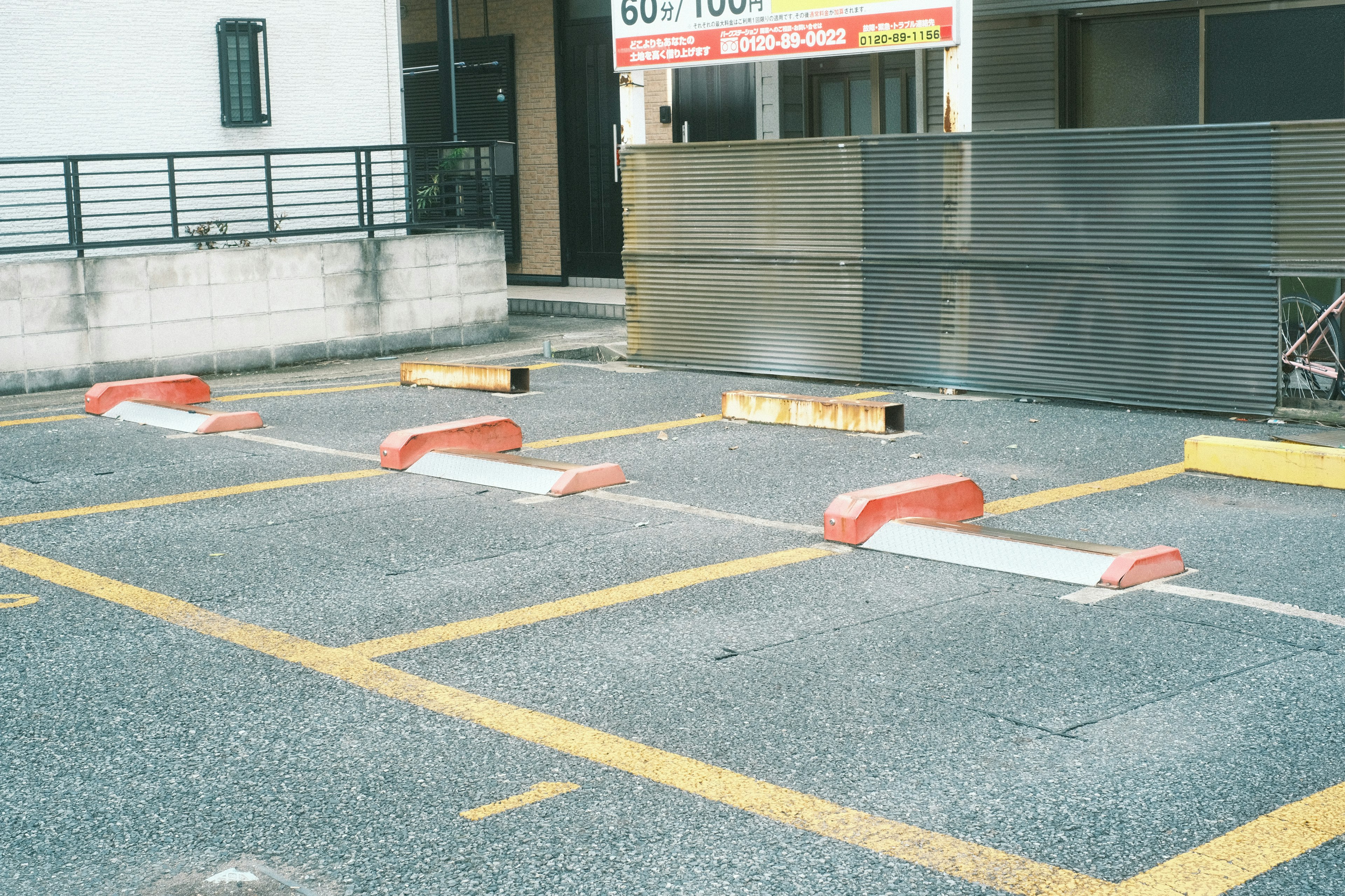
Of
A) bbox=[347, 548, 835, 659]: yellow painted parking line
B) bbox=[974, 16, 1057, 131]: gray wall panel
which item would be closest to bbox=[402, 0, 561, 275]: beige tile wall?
bbox=[974, 16, 1057, 131]: gray wall panel

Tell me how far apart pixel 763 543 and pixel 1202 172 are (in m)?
4.80

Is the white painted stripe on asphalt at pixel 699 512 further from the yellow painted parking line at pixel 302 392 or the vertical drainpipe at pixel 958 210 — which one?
the yellow painted parking line at pixel 302 392

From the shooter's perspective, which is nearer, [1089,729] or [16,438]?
[1089,729]

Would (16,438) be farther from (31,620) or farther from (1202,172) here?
(1202,172)

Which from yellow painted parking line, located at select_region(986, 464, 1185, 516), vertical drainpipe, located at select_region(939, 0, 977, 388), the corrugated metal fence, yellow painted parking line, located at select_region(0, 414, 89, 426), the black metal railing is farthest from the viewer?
the black metal railing

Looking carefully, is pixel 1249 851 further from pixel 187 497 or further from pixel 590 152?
pixel 590 152

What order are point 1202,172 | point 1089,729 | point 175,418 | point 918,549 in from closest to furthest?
point 1089,729 → point 918,549 → point 1202,172 → point 175,418

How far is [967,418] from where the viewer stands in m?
10.5

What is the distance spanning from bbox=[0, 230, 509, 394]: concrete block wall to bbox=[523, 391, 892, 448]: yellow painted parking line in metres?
4.92

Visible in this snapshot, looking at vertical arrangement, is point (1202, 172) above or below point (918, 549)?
above

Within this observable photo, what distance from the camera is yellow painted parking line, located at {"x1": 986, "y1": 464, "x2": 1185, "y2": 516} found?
7.82m

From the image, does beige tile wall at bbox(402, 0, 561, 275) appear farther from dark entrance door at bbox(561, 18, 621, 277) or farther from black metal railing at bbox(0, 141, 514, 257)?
black metal railing at bbox(0, 141, 514, 257)

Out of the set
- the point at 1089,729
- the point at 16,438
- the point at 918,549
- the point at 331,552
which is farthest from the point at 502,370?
the point at 1089,729

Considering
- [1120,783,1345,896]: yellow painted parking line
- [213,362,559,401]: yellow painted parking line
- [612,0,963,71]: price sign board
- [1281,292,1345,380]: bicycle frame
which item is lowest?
[1120,783,1345,896]: yellow painted parking line
